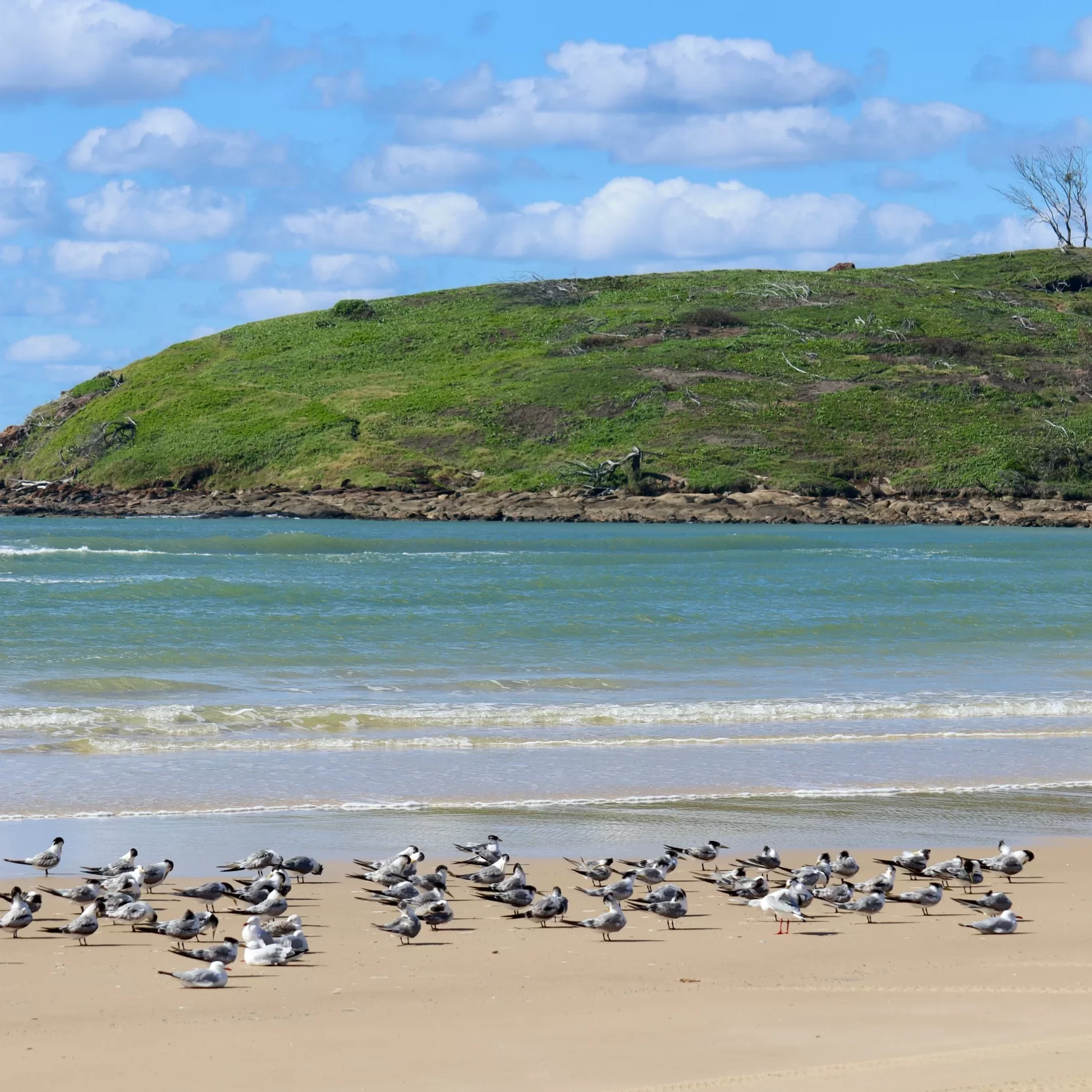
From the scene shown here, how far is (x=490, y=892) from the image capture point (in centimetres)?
1020

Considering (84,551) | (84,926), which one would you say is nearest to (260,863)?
(84,926)

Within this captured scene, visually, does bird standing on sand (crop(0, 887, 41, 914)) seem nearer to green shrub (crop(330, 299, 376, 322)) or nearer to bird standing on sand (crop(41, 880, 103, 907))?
bird standing on sand (crop(41, 880, 103, 907))

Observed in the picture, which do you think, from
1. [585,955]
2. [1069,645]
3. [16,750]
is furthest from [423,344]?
[585,955]

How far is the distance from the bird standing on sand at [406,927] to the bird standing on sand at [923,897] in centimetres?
345

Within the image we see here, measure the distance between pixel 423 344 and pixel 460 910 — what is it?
341 ft

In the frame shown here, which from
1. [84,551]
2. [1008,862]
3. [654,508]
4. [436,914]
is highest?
[654,508]

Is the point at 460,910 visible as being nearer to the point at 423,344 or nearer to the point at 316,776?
the point at 316,776

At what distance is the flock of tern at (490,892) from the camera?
927 cm

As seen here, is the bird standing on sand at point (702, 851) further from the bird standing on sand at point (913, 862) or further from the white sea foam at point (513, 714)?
the white sea foam at point (513, 714)

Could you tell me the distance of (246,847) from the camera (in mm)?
11789

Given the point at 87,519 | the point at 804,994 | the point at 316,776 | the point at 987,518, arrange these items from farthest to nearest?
the point at 87,519 < the point at 987,518 < the point at 316,776 < the point at 804,994

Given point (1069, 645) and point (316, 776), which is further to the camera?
point (1069, 645)

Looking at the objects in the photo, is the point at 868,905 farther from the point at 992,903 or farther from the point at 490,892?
the point at 490,892

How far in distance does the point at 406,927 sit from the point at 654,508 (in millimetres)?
70988
